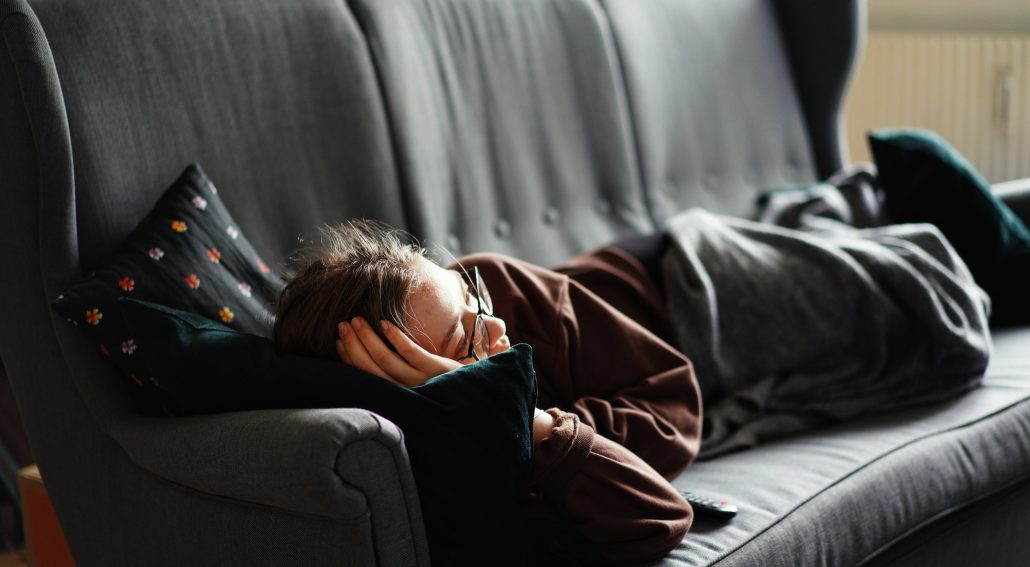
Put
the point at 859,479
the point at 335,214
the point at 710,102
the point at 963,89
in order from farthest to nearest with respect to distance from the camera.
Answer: the point at 963,89 → the point at 710,102 → the point at 335,214 → the point at 859,479

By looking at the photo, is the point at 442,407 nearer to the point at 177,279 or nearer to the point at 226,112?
the point at 177,279

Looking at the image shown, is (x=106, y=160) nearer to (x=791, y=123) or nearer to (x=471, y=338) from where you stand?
(x=471, y=338)

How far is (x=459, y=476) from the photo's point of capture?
1.02 meters

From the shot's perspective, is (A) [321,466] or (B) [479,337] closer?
(A) [321,466]

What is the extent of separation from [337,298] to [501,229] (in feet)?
2.79

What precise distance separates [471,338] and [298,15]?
0.76 meters

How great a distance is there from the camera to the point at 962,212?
6.41 ft

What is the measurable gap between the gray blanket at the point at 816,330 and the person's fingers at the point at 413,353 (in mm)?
588

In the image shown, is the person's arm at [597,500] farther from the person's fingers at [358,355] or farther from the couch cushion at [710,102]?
the couch cushion at [710,102]

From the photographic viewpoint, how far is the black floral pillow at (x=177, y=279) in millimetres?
1203

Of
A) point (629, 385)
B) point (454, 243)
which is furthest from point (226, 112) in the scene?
point (629, 385)

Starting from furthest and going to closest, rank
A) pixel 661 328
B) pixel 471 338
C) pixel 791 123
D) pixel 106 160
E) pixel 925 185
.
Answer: pixel 791 123
pixel 925 185
pixel 661 328
pixel 106 160
pixel 471 338

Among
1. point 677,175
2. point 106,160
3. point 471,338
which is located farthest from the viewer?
point 677,175

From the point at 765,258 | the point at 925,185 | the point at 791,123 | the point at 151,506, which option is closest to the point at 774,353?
the point at 765,258
